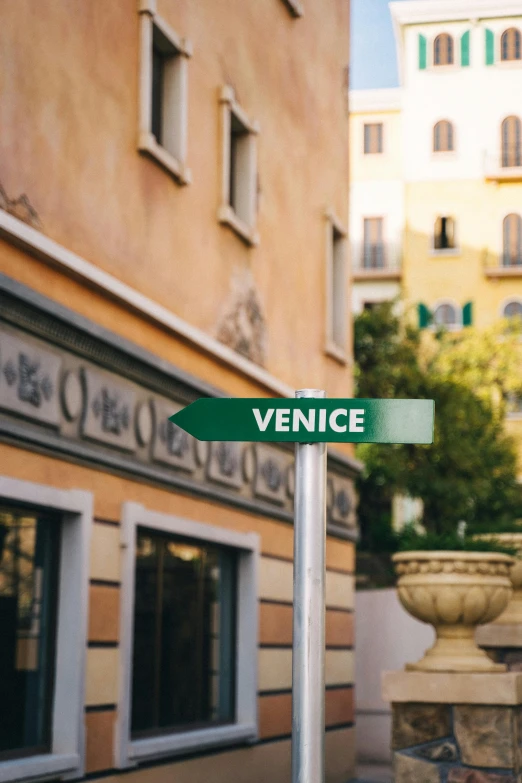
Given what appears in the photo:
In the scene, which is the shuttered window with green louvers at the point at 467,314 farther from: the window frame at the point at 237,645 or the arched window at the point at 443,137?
the window frame at the point at 237,645

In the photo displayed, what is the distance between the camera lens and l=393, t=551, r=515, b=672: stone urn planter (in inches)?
325

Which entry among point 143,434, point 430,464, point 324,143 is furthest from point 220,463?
point 430,464

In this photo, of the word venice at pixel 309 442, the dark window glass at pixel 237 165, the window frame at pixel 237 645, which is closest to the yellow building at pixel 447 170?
the dark window glass at pixel 237 165

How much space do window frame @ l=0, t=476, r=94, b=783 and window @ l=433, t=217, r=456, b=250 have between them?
3590cm

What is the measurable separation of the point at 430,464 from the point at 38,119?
65.5 ft

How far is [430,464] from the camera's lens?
89.9 ft

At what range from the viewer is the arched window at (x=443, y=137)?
44.0 meters

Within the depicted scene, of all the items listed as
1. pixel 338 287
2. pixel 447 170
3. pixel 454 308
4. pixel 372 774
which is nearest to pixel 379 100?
pixel 447 170

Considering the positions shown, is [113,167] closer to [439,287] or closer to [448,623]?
[448,623]

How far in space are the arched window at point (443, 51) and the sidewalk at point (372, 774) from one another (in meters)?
33.1

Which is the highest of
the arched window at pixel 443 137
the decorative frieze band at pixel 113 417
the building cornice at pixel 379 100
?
the building cornice at pixel 379 100

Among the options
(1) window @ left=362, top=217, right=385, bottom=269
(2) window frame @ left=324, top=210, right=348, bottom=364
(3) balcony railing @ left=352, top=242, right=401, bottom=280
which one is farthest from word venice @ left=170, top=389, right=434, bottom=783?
(1) window @ left=362, top=217, right=385, bottom=269

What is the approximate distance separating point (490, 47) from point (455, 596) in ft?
126

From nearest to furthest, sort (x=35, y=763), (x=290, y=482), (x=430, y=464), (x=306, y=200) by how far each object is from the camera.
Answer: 1. (x=35, y=763)
2. (x=290, y=482)
3. (x=306, y=200)
4. (x=430, y=464)
